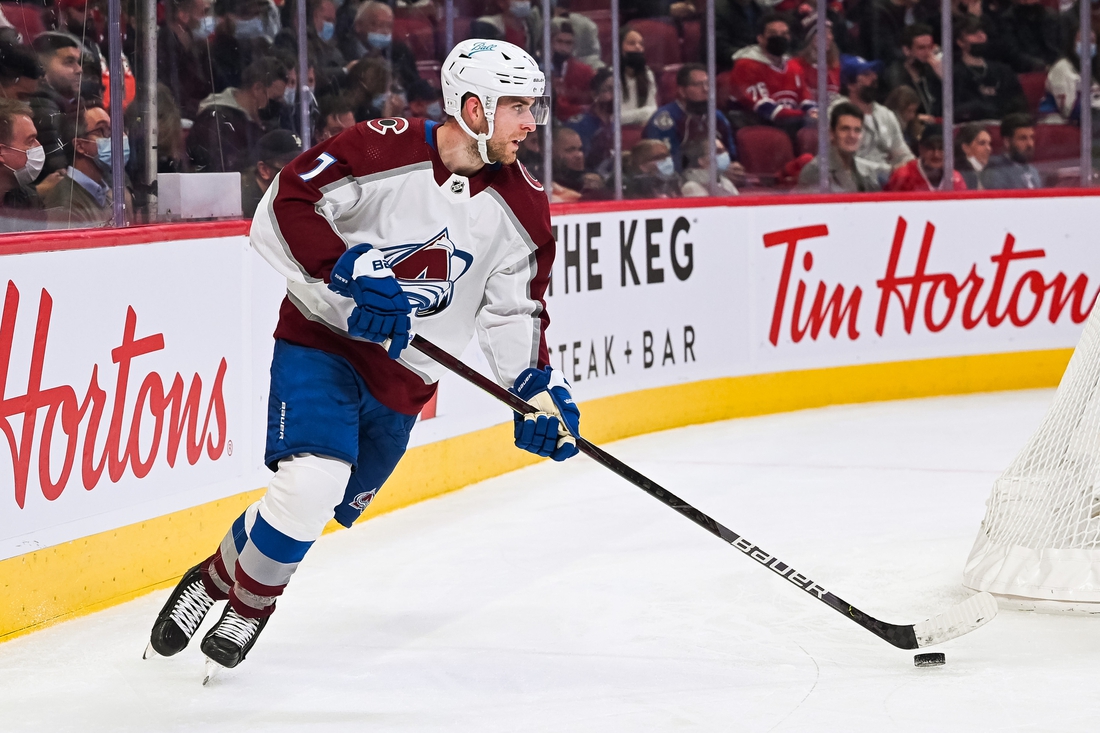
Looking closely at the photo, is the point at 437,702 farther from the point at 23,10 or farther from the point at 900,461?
the point at 900,461

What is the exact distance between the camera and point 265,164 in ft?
13.6

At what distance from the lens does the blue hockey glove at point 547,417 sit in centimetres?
263

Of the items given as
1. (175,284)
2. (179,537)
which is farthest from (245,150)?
(179,537)

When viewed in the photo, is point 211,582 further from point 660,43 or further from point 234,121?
point 660,43

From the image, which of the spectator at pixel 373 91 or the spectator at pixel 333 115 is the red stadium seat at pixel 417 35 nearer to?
the spectator at pixel 373 91

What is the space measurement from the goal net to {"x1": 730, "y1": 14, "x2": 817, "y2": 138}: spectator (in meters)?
3.03

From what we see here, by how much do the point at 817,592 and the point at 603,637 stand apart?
466mm

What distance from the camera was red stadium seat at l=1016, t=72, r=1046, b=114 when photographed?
22.0 feet

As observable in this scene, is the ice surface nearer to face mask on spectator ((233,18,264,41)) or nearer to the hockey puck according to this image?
the hockey puck

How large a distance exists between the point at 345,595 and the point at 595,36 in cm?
300

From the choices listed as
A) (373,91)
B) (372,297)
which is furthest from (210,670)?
(373,91)

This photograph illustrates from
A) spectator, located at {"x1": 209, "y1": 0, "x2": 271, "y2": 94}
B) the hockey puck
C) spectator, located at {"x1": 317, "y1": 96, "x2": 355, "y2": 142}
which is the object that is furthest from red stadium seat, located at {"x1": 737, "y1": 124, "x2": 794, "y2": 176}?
the hockey puck

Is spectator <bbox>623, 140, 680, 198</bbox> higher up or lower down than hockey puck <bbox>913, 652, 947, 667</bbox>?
higher up

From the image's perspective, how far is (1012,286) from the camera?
6352 millimetres
